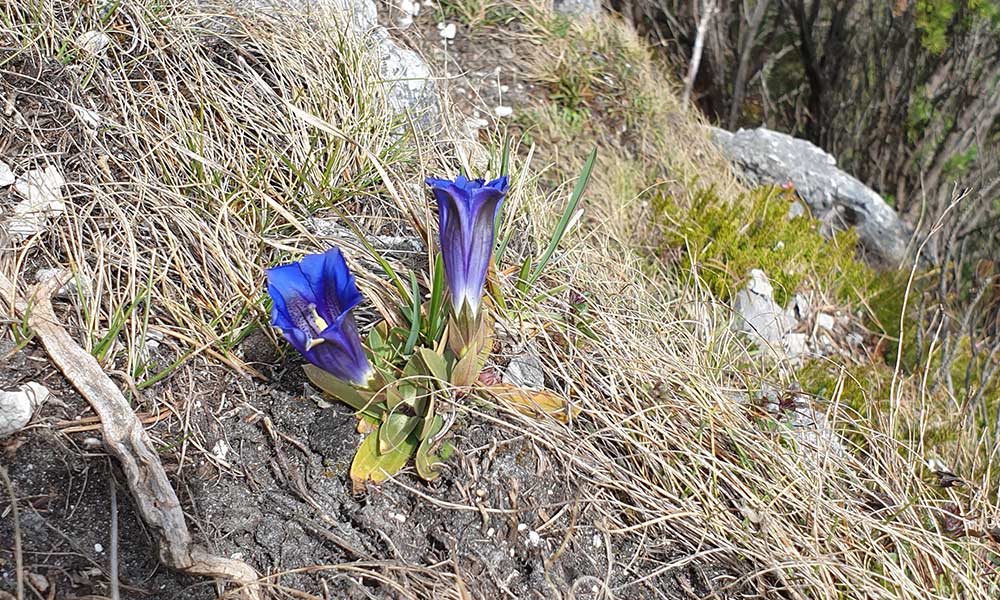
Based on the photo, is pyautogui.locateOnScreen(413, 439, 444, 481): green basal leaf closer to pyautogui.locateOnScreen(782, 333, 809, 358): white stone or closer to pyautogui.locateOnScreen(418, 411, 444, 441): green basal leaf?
pyautogui.locateOnScreen(418, 411, 444, 441): green basal leaf

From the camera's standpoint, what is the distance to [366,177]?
223 cm

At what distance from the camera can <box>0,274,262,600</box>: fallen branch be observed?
1433 mm

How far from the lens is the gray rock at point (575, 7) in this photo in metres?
3.92

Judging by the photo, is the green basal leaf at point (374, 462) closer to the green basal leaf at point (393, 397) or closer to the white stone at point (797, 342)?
the green basal leaf at point (393, 397)

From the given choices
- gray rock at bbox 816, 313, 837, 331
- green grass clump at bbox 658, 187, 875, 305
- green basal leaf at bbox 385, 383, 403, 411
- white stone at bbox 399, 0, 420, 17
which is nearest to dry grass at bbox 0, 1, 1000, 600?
green basal leaf at bbox 385, 383, 403, 411

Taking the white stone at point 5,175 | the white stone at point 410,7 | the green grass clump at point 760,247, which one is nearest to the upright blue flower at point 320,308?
the white stone at point 5,175

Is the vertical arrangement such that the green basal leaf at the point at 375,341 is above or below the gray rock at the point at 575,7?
below

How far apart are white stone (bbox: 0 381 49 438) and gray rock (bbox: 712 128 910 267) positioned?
3.30m

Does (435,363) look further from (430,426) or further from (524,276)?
(524,276)

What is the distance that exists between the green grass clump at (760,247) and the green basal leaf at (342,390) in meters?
1.52

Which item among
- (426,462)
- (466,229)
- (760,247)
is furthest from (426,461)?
(760,247)

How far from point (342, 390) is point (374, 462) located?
16cm

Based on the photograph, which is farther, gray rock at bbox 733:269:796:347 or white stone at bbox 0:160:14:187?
gray rock at bbox 733:269:796:347

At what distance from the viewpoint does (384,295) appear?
1868mm
